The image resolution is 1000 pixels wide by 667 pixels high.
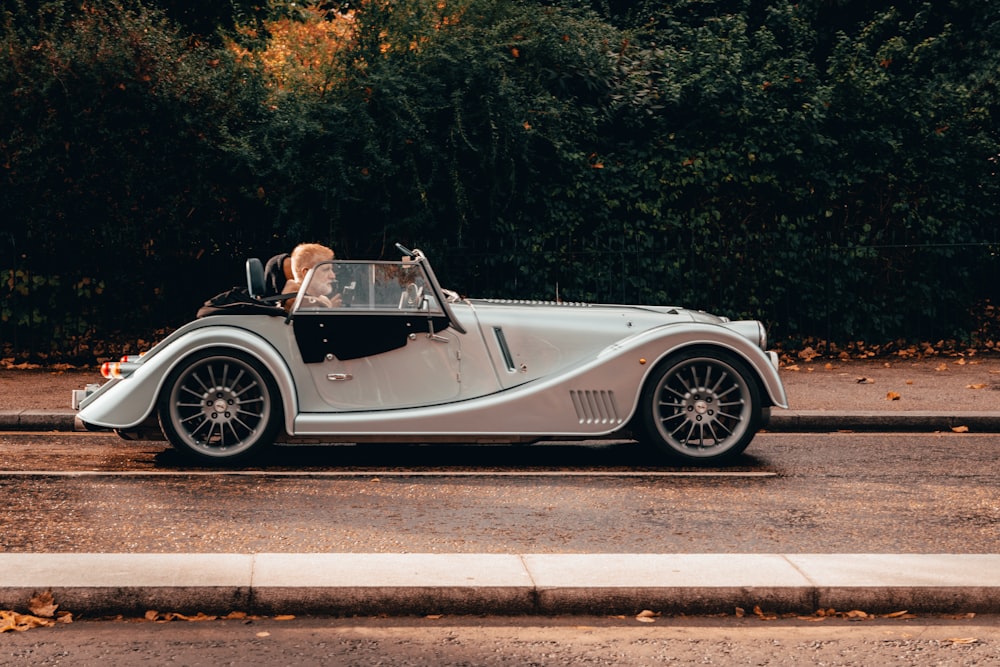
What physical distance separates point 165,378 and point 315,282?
1.08m

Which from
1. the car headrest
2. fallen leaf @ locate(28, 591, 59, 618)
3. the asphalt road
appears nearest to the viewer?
fallen leaf @ locate(28, 591, 59, 618)

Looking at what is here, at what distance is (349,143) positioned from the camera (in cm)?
1352

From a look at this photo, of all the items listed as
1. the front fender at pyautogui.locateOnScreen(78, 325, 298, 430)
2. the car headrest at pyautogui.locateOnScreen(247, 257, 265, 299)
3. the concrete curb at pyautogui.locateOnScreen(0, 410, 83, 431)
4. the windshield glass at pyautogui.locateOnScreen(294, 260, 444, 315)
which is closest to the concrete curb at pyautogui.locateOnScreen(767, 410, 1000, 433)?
the windshield glass at pyautogui.locateOnScreen(294, 260, 444, 315)

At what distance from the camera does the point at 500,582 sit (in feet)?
16.0

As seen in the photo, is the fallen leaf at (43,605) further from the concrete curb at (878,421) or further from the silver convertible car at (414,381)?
the concrete curb at (878,421)

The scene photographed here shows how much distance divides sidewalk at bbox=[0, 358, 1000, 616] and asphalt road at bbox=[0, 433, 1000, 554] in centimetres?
51

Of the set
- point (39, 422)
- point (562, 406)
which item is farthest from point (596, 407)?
point (39, 422)

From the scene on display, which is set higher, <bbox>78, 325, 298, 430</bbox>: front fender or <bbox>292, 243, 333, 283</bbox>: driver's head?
<bbox>292, 243, 333, 283</bbox>: driver's head

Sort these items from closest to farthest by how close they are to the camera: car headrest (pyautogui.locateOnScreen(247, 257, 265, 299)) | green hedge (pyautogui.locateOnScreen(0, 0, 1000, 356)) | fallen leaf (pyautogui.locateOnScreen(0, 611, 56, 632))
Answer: fallen leaf (pyautogui.locateOnScreen(0, 611, 56, 632))
car headrest (pyautogui.locateOnScreen(247, 257, 265, 299))
green hedge (pyautogui.locateOnScreen(0, 0, 1000, 356))

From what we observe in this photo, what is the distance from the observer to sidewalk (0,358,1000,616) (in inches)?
187

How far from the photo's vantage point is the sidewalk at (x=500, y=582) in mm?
4754

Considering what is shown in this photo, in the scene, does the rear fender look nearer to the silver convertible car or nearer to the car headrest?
the silver convertible car

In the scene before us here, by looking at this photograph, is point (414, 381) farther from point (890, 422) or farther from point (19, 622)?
point (890, 422)

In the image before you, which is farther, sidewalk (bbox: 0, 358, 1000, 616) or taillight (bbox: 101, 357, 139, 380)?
taillight (bbox: 101, 357, 139, 380)
